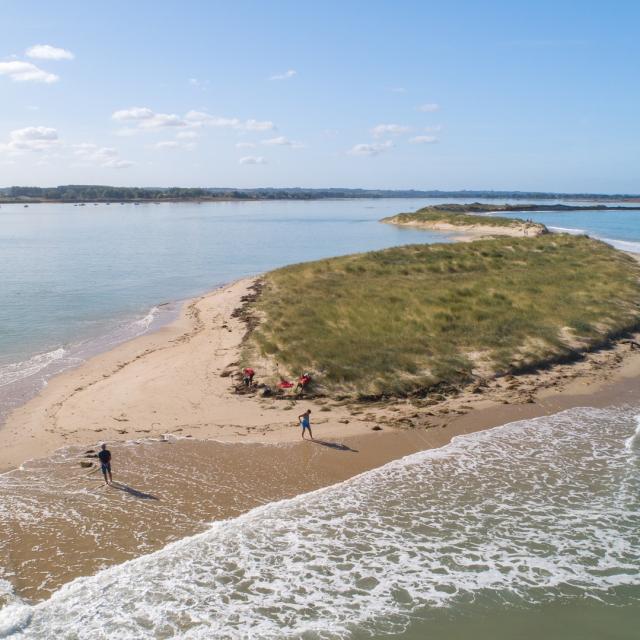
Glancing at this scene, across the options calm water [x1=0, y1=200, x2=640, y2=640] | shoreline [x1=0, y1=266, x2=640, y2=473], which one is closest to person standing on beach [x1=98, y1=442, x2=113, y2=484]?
calm water [x1=0, y1=200, x2=640, y2=640]

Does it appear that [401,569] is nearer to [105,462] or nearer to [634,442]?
[105,462]

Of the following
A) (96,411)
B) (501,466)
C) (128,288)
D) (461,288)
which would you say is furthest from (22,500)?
(128,288)

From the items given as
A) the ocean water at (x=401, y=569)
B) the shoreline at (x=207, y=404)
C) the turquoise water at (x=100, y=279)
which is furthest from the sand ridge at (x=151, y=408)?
the ocean water at (x=401, y=569)

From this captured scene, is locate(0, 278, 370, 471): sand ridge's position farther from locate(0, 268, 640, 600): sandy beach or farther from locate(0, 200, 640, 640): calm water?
locate(0, 200, 640, 640): calm water

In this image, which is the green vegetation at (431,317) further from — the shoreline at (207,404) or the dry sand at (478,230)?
the dry sand at (478,230)

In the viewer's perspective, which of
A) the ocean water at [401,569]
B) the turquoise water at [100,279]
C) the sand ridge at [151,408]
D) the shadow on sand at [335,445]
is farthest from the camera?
the turquoise water at [100,279]

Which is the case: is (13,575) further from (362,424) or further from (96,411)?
(362,424)

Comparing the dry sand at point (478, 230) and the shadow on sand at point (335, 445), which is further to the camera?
the dry sand at point (478, 230)
